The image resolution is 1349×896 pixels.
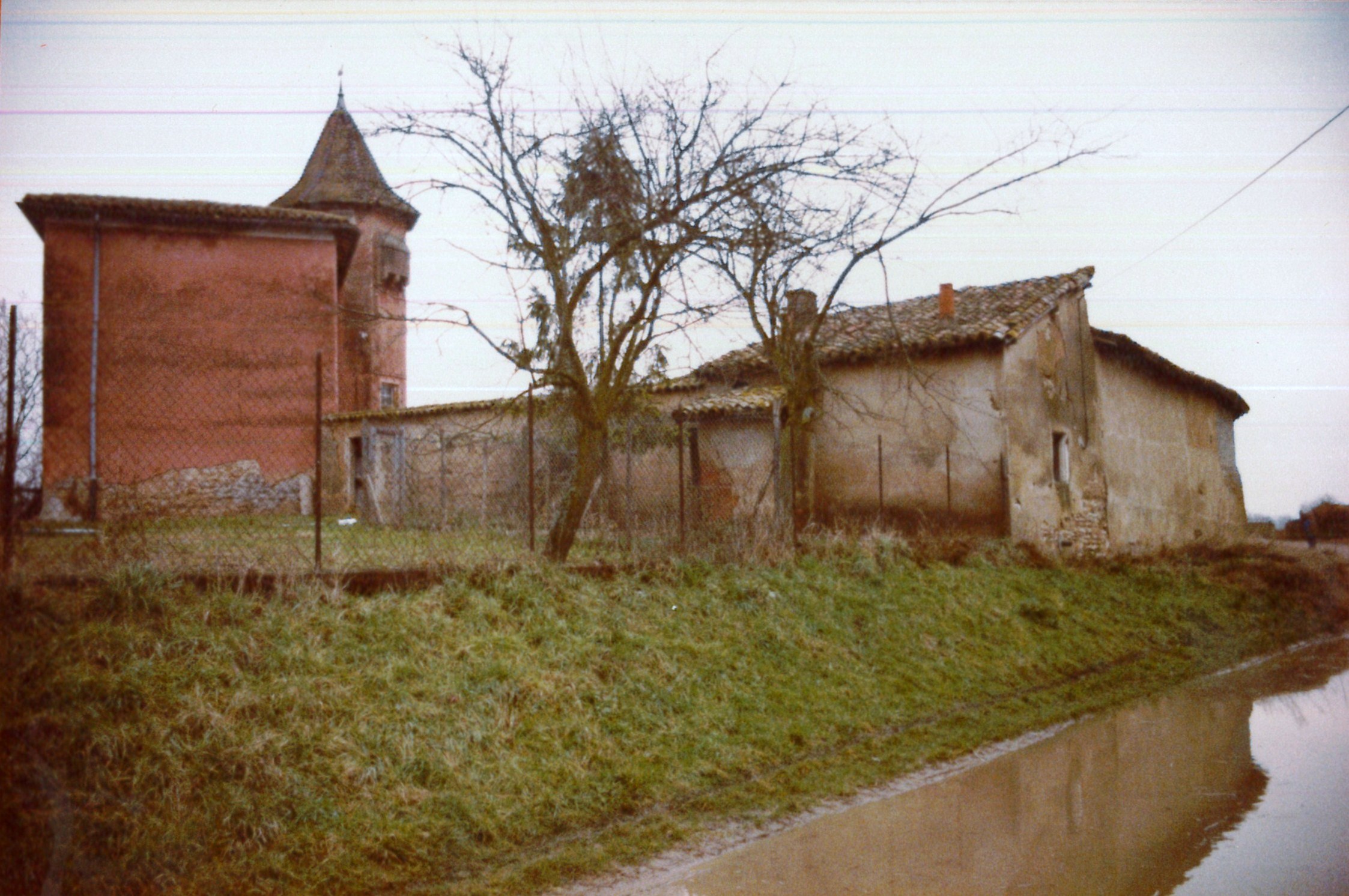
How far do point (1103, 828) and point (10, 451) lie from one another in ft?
23.5

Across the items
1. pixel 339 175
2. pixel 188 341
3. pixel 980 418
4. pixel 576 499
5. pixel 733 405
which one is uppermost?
pixel 339 175

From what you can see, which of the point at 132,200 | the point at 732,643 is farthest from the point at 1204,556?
the point at 132,200

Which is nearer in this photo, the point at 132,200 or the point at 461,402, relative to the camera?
the point at 132,200

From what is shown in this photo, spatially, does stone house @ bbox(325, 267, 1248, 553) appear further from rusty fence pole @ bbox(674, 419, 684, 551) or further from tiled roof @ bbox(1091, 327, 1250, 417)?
rusty fence pole @ bbox(674, 419, 684, 551)

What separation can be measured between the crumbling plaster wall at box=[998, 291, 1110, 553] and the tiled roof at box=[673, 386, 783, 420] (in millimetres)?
4519

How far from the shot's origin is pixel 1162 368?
2350cm

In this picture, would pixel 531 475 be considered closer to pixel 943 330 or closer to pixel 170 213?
pixel 943 330

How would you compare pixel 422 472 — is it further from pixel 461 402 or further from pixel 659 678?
pixel 461 402

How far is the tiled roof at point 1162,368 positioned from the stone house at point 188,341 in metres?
16.3

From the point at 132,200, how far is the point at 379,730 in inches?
719

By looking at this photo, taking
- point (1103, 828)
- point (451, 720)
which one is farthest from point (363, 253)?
point (1103, 828)

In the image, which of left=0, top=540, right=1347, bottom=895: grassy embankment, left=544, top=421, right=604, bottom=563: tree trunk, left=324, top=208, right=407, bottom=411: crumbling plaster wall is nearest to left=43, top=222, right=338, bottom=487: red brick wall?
left=324, top=208, right=407, bottom=411: crumbling plaster wall

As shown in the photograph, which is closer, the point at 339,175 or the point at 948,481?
the point at 948,481

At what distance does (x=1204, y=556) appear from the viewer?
66.5 ft
